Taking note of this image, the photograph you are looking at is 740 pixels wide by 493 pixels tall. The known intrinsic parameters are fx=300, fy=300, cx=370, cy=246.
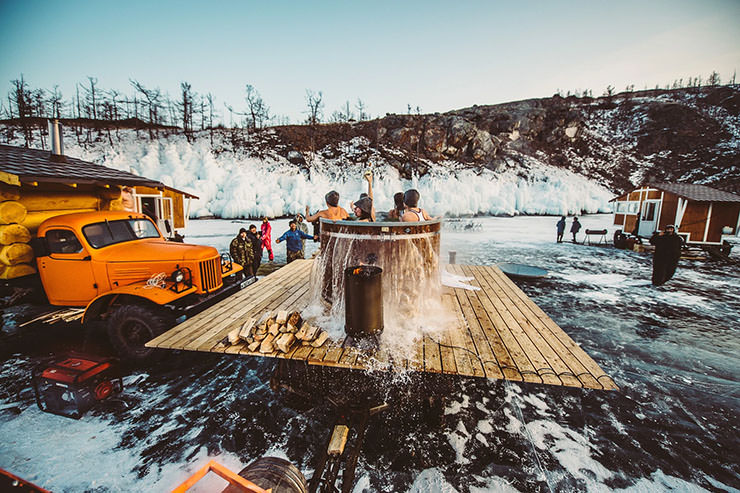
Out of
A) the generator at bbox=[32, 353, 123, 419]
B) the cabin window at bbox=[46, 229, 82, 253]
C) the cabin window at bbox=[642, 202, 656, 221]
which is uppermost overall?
the cabin window at bbox=[642, 202, 656, 221]

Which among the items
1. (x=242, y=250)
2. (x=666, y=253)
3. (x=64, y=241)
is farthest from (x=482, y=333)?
(x=666, y=253)

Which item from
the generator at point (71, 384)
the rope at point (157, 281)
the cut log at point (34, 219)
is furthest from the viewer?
the cut log at point (34, 219)

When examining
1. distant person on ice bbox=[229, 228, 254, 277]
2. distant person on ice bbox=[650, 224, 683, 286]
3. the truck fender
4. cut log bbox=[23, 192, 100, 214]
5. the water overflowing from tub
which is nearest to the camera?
the water overflowing from tub

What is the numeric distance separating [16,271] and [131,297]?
2509mm

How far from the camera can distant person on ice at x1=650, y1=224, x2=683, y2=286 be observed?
30.6ft

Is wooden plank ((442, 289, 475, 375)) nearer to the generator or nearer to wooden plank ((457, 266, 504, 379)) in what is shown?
wooden plank ((457, 266, 504, 379))

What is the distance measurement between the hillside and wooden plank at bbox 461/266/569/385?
27274 millimetres

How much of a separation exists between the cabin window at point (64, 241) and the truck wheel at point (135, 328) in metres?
1.50

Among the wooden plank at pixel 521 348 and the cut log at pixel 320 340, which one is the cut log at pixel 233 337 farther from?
the wooden plank at pixel 521 348

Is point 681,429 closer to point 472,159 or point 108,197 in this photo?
point 108,197

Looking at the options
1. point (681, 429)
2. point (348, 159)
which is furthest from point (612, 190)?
point (681, 429)

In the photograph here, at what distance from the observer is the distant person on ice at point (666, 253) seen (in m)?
9.34

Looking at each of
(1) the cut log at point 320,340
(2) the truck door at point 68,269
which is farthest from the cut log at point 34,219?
(1) the cut log at point 320,340

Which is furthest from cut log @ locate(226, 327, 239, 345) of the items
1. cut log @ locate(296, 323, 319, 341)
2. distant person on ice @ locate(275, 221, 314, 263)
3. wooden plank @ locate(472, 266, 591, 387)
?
distant person on ice @ locate(275, 221, 314, 263)
